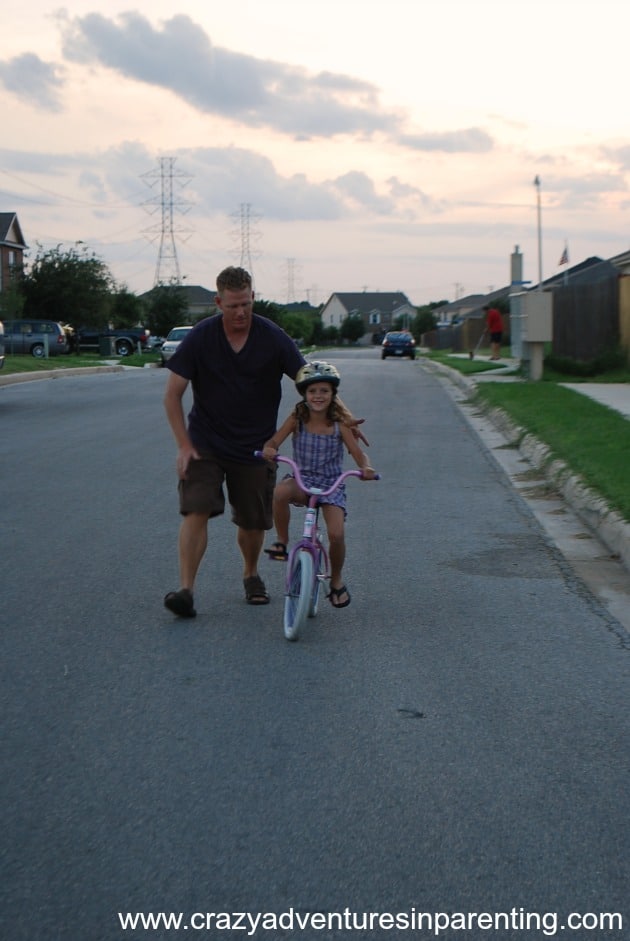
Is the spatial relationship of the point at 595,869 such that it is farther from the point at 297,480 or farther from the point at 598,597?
the point at 598,597

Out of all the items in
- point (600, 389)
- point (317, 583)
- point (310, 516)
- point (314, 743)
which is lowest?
point (314, 743)

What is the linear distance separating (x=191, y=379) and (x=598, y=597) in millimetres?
2754

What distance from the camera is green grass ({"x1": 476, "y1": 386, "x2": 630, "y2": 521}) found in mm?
10508

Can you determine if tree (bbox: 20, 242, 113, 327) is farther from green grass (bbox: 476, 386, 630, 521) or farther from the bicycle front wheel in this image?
the bicycle front wheel

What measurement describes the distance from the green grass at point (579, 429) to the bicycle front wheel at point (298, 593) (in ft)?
11.0

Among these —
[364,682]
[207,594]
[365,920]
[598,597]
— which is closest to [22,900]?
[365,920]

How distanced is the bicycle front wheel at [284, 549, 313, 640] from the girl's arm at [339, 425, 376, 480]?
517mm

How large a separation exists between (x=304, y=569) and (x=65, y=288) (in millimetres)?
52791

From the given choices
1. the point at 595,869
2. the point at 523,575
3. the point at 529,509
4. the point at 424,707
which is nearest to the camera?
→ the point at 595,869

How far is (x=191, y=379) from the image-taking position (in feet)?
22.5

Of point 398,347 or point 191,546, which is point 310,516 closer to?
point 191,546

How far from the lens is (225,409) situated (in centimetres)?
686

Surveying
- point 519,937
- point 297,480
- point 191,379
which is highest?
point 191,379

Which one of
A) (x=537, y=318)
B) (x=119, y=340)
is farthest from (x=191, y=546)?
(x=119, y=340)
